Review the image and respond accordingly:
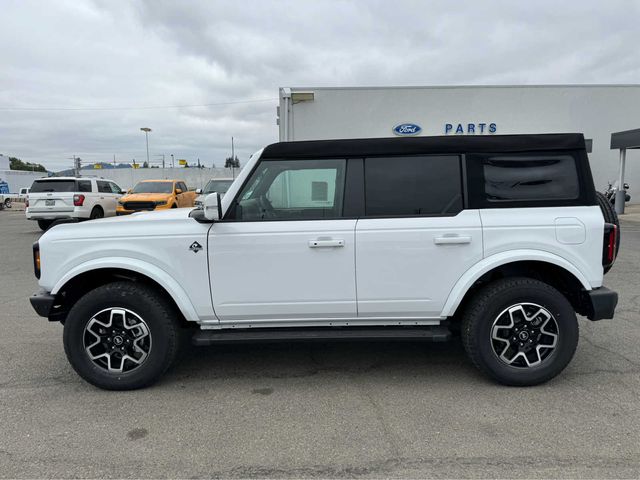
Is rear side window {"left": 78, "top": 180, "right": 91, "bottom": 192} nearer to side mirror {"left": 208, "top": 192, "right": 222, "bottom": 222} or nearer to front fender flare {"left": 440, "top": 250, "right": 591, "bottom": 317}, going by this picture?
side mirror {"left": 208, "top": 192, "right": 222, "bottom": 222}

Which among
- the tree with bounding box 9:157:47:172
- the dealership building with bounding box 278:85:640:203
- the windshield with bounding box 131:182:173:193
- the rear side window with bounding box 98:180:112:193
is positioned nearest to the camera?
the dealership building with bounding box 278:85:640:203

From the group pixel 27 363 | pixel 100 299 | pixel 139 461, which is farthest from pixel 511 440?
pixel 27 363

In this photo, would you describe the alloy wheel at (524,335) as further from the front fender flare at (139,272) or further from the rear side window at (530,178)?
the front fender flare at (139,272)

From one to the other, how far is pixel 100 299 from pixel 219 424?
1.31 m

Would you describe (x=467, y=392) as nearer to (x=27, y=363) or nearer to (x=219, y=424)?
(x=219, y=424)

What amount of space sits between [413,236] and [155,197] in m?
12.6

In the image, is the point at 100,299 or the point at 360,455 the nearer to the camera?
the point at 360,455

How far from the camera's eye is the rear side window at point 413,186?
3414mm

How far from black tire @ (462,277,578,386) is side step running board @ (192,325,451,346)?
236 mm

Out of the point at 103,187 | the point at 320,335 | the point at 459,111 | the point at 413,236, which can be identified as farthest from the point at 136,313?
the point at 103,187

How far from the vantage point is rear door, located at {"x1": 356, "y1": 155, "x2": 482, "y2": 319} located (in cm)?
331

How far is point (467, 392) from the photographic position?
3357 mm

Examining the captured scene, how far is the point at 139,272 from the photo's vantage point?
335 centimetres

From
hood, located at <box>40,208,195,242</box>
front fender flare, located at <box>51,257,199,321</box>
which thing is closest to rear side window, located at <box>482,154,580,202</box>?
hood, located at <box>40,208,195,242</box>
